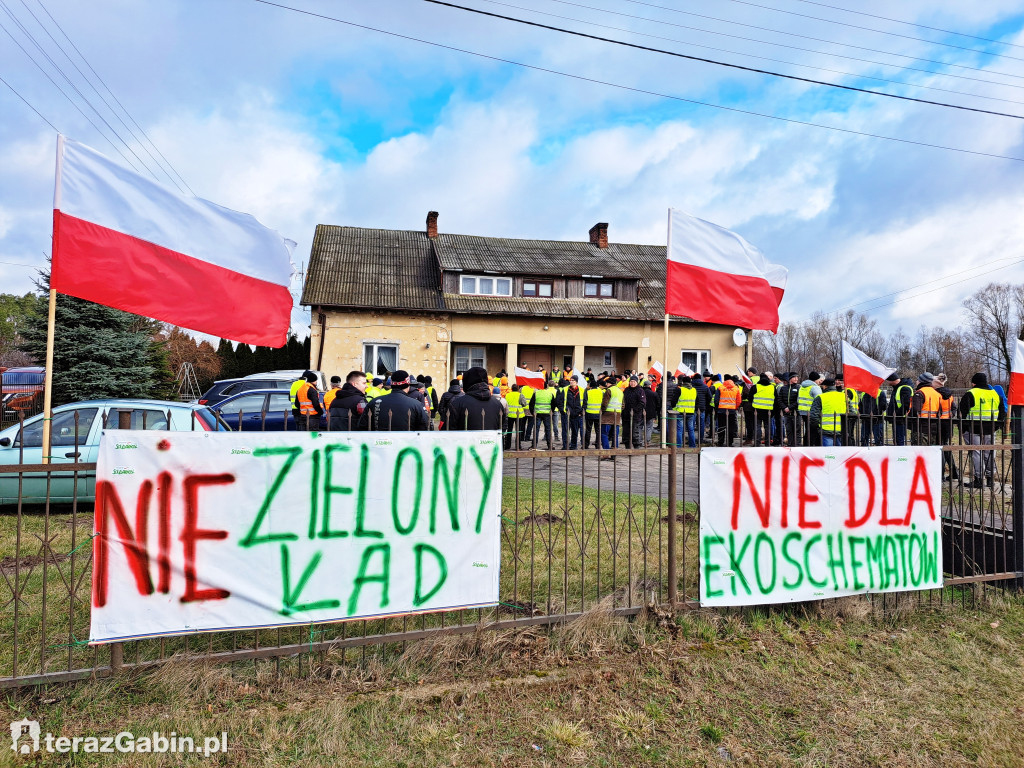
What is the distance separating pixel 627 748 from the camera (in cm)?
313

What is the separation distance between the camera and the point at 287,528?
11.6ft

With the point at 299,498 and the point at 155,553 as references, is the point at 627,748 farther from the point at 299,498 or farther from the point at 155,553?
the point at 155,553

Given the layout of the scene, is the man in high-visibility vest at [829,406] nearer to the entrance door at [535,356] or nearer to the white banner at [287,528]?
the white banner at [287,528]

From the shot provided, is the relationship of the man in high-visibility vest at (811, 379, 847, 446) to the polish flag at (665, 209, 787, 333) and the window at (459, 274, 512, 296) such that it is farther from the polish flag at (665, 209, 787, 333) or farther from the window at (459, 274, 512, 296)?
the window at (459, 274, 512, 296)

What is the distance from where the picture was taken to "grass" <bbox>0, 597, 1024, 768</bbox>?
3088mm

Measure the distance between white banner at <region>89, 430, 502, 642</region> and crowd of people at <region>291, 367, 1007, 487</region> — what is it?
2.06 meters

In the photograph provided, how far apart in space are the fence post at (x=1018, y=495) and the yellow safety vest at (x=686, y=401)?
784 cm

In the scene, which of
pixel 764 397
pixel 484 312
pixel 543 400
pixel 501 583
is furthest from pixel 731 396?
pixel 484 312

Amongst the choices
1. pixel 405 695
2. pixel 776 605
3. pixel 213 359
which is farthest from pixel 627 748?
pixel 213 359

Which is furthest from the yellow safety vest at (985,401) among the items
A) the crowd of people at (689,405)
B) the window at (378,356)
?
the window at (378,356)

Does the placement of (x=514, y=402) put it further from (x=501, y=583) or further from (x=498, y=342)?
(x=498, y=342)

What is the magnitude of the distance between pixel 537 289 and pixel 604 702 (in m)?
22.6

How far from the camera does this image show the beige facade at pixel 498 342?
22688 mm

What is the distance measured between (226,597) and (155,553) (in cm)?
46
